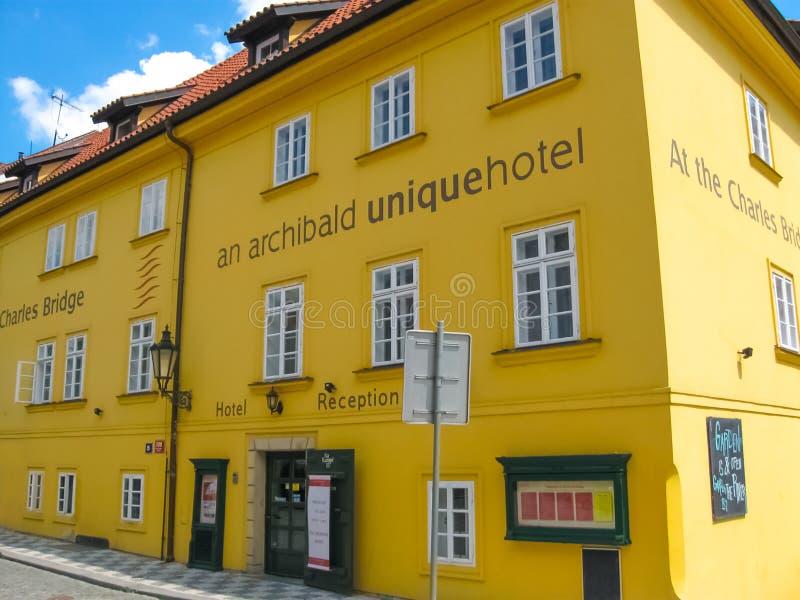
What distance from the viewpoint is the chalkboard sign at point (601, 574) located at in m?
8.01

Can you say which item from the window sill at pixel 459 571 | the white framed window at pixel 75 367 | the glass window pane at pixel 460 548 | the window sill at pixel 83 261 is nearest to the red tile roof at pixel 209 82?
the window sill at pixel 83 261

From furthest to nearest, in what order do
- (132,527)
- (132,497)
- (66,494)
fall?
(66,494) < (132,497) < (132,527)

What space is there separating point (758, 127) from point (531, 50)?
433 centimetres

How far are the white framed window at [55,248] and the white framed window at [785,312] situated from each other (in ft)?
49.5

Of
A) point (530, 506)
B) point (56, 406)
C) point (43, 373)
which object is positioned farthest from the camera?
point (43, 373)

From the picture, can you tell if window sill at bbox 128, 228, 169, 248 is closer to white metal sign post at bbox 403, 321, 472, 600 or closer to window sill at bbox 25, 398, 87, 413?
window sill at bbox 25, 398, 87, 413

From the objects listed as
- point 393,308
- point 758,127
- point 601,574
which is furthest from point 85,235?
point 601,574

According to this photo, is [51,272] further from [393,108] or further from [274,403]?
[393,108]

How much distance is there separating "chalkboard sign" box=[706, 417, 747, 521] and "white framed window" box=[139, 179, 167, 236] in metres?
11.0

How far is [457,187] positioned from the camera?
10.4 m

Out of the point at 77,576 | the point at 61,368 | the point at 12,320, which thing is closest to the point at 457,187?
the point at 77,576

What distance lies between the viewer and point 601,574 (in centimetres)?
811

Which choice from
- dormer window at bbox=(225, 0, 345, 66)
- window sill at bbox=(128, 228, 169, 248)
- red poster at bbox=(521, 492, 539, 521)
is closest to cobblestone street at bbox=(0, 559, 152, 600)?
red poster at bbox=(521, 492, 539, 521)

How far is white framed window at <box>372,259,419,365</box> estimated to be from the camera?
35.0 ft
